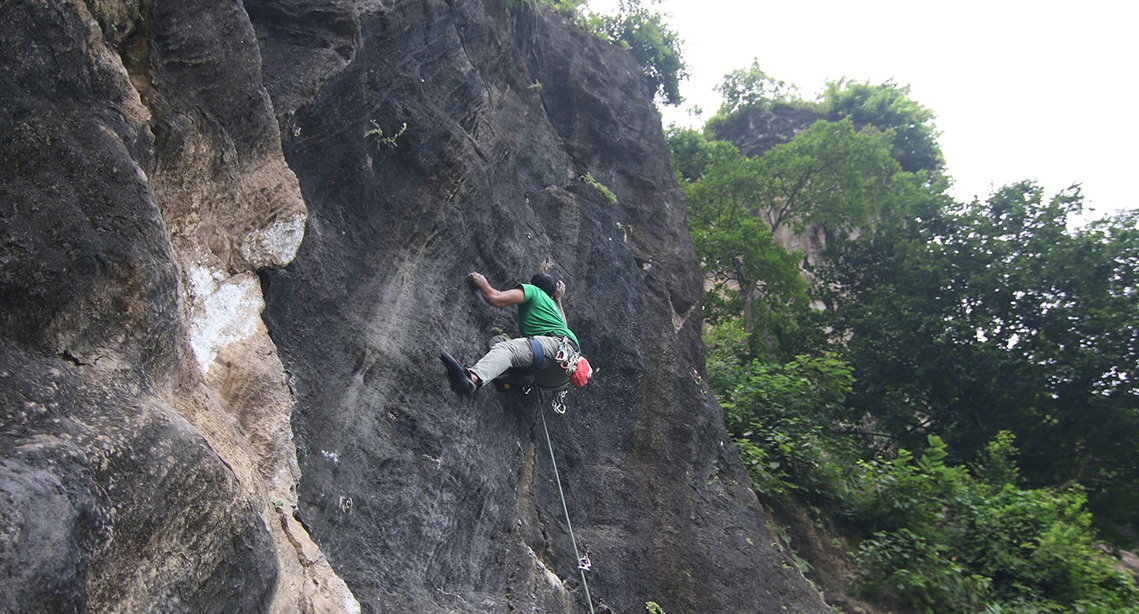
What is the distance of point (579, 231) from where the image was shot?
31.3ft

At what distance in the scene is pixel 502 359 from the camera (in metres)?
6.77

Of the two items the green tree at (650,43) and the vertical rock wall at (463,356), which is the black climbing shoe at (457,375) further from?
the green tree at (650,43)

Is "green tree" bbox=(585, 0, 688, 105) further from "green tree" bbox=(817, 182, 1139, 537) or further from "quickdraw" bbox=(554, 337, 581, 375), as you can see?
"quickdraw" bbox=(554, 337, 581, 375)

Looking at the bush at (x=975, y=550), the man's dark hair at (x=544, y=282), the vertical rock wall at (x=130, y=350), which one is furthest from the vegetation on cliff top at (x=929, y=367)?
the vertical rock wall at (x=130, y=350)

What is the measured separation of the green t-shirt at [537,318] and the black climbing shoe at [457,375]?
37.7 inches

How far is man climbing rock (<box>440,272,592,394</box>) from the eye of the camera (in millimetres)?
6836

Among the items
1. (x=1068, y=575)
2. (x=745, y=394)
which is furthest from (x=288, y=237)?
(x=1068, y=575)

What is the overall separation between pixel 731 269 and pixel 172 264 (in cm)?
1593

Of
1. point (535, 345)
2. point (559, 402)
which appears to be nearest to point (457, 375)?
point (535, 345)

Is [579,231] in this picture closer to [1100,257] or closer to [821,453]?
[821,453]

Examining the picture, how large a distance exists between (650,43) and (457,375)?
1258 centimetres

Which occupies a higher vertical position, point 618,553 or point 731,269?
point 731,269

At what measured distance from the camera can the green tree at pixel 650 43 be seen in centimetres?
1648

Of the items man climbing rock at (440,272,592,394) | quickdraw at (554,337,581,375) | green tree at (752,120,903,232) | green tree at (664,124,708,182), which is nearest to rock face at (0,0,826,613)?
man climbing rock at (440,272,592,394)
